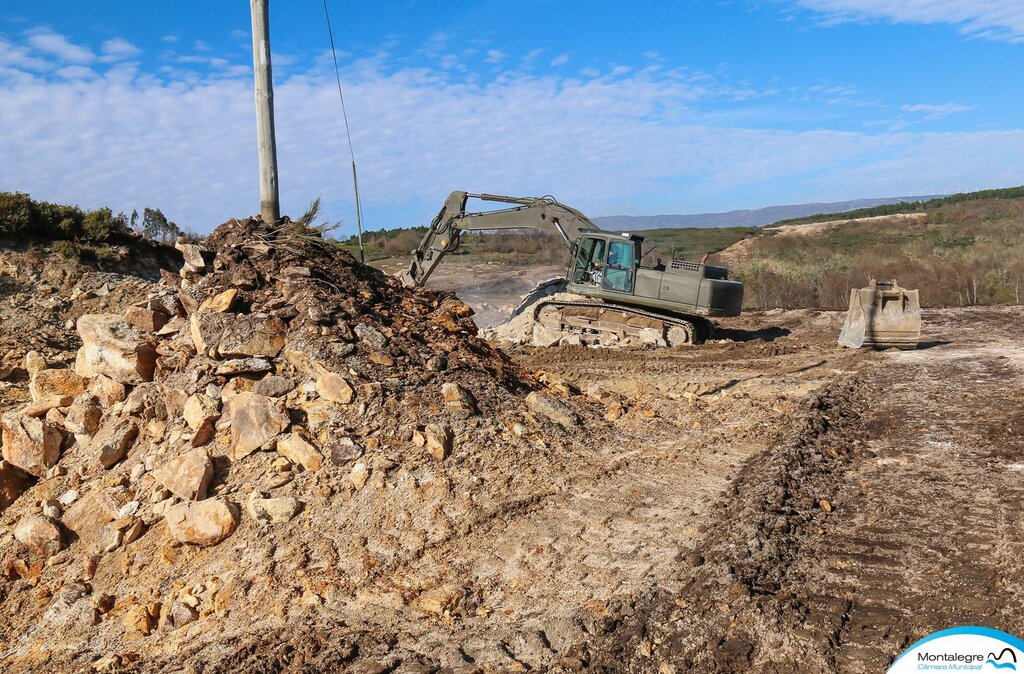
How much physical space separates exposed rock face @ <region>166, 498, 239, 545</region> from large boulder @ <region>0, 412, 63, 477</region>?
5.85ft

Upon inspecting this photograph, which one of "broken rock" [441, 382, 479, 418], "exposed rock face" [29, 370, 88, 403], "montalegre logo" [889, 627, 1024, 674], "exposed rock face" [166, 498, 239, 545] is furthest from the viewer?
"exposed rock face" [29, 370, 88, 403]

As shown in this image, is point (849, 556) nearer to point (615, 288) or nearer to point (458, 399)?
point (458, 399)

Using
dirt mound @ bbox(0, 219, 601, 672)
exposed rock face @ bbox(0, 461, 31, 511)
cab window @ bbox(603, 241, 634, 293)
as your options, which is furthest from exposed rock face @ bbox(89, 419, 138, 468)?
cab window @ bbox(603, 241, 634, 293)

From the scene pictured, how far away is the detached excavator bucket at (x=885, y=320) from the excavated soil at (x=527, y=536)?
3.65 m

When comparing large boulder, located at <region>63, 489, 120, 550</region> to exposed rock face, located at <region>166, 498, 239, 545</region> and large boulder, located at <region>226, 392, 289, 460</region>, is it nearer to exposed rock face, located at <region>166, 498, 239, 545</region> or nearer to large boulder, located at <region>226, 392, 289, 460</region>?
exposed rock face, located at <region>166, 498, 239, 545</region>

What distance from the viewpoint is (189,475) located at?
17.8 ft

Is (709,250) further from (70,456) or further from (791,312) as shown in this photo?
(70,456)

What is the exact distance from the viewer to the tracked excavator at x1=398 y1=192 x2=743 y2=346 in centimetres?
1255

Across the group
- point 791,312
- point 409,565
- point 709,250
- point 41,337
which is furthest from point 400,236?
point 409,565

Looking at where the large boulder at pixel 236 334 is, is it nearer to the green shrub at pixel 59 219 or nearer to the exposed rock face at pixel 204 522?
the exposed rock face at pixel 204 522

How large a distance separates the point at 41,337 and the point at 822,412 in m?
9.16

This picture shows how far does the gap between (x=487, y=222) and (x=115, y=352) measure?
333 inches

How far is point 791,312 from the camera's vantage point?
1727cm

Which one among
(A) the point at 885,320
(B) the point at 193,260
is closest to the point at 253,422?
(B) the point at 193,260
